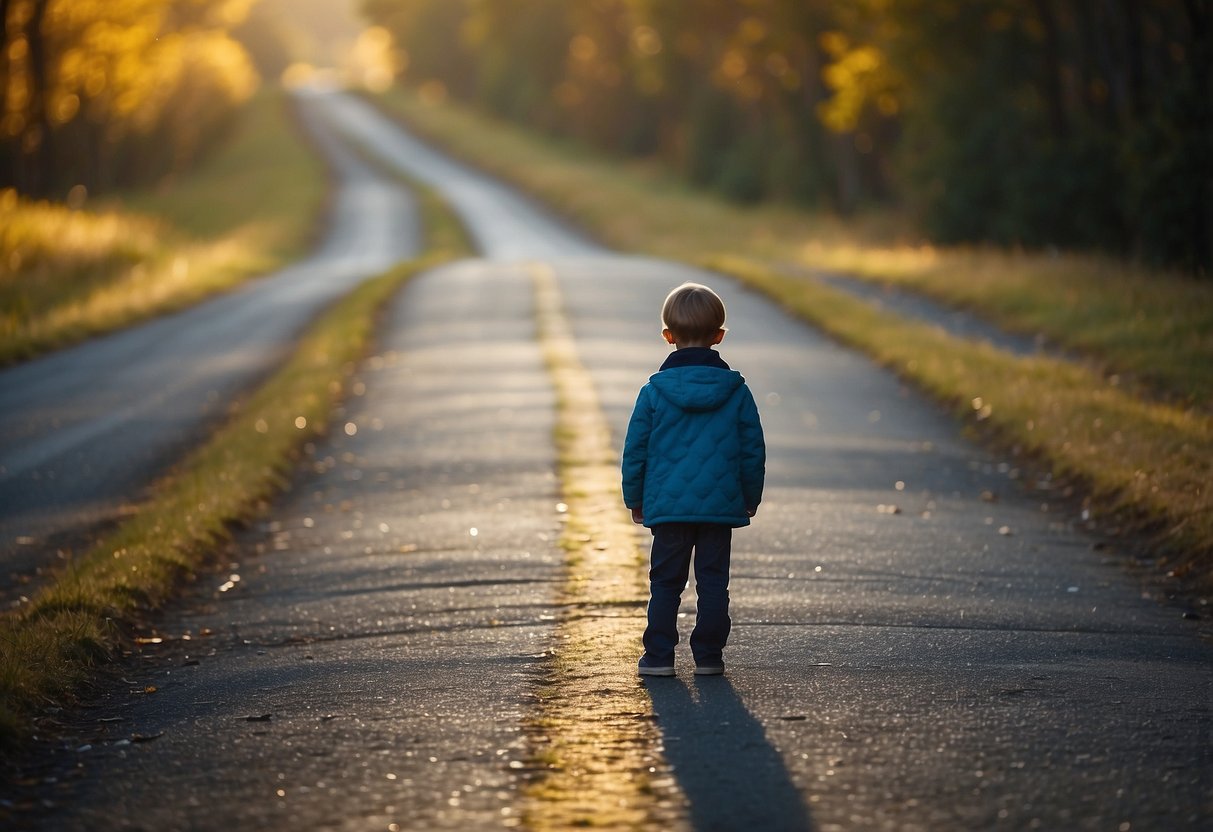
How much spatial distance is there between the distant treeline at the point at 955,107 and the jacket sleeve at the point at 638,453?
16072 mm

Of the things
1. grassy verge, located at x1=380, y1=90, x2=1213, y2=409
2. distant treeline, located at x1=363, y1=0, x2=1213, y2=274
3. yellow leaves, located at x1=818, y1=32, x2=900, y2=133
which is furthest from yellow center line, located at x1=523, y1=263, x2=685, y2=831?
yellow leaves, located at x1=818, y1=32, x2=900, y2=133

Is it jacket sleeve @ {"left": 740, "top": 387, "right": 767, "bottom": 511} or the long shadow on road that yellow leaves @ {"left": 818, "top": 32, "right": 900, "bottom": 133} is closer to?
jacket sleeve @ {"left": 740, "top": 387, "right": 767, "bottom": 511}

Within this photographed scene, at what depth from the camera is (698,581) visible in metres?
6.18

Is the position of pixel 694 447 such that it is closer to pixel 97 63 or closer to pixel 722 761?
pixel 722 761

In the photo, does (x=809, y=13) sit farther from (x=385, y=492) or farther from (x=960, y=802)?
(x=960, y=802)

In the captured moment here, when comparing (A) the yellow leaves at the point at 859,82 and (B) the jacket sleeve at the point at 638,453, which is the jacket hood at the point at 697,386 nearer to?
(B) the jacket sleeve at the point at 638,453

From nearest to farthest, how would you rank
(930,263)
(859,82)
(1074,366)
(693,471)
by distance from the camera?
1. (693,471)
2. (1074,366)
3. (930,263)
4. (859,82)

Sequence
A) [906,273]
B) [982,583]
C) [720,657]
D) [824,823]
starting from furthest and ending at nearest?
[906,273], [982,583], [720,657], [824,823]

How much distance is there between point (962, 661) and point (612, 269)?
1018 inches

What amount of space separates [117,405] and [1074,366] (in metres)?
10.2

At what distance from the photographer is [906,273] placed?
27.1m

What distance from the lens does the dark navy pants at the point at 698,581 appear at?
6.07 m

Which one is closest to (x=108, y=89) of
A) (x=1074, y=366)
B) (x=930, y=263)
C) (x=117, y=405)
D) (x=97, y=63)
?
(x=97, y=63)

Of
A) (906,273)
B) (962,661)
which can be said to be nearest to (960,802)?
(962,661)
